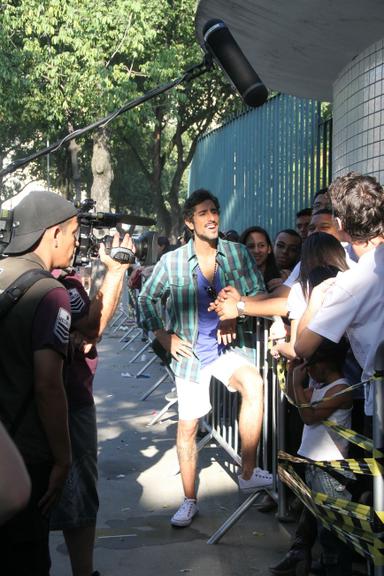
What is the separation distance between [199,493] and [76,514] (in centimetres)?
207

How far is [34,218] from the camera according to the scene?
3197 millimetres

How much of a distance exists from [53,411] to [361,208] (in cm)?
153

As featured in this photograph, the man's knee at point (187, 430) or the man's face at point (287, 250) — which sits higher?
the man's face at point (287, 250)

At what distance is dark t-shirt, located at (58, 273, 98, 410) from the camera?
3.71m

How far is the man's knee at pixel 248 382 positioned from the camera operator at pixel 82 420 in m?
1.30

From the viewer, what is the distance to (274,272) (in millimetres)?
6555

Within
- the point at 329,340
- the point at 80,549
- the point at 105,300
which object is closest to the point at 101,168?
the point at 105,300

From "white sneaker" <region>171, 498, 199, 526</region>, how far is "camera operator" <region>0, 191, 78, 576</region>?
213 cm

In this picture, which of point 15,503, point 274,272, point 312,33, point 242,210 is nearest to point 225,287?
point 274,272

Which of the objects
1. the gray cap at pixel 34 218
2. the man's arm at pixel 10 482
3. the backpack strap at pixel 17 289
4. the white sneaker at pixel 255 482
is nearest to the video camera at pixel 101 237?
the gray cap at pixel 34 218

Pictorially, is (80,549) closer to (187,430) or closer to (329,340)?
(187,430)

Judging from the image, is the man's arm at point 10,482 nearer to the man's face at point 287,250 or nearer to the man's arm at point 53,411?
the man's arm at point 53,411

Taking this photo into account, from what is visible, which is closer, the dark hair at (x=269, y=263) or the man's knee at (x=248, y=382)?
the man's knee at (x=248, y=382)

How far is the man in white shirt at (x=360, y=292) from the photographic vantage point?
3.09m
